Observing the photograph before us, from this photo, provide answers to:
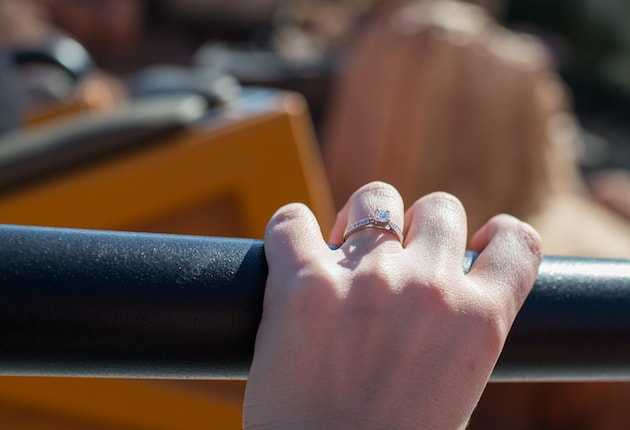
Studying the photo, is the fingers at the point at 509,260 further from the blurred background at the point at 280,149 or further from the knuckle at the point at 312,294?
the blurred background at the point at 280,149

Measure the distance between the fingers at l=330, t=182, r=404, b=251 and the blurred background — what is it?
2.35 ft

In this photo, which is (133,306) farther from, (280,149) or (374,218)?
(280,149)

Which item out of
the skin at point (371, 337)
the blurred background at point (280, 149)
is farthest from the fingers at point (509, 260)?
the blurred background at point (280, 149)

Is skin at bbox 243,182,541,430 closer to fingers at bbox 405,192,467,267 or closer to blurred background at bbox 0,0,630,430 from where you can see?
fingers at bbox 405,192,467,267

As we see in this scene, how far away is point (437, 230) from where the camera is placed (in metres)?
0.45

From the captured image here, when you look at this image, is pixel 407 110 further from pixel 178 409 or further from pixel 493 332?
pixel 493 332

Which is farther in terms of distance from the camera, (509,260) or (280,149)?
(280,149)

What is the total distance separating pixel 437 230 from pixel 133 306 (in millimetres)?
174

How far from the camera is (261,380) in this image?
398 millimetres

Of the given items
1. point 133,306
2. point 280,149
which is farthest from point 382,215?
point 280,149

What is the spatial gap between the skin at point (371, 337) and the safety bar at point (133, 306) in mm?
16

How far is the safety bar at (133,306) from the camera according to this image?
376 mm

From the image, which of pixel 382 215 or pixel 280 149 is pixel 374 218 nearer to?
pixel 382 215

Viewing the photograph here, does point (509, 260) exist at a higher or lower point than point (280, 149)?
lower
